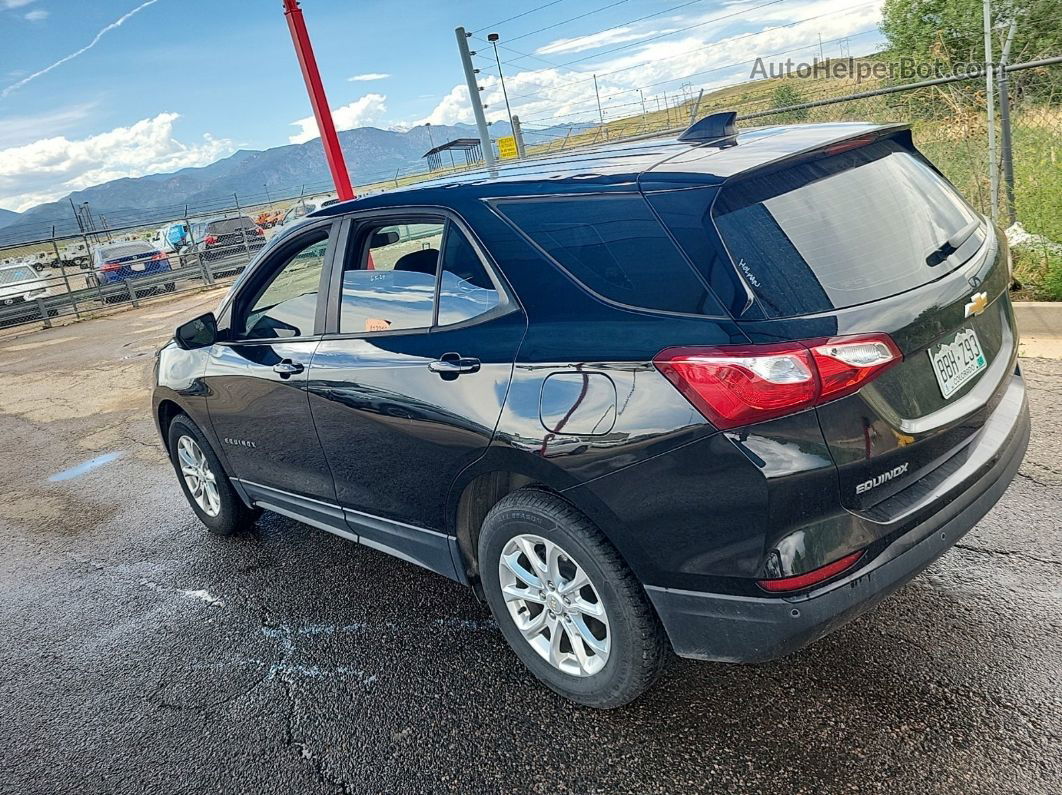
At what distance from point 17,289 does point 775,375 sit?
76.8 feet

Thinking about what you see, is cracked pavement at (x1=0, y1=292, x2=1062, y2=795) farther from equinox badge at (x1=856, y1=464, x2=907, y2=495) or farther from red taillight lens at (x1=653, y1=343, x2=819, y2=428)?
red taillight lens at (x1=653, y1=343, x2=819, y2=428)

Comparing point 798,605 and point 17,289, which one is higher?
point 17,289

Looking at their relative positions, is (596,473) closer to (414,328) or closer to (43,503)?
(414,328)

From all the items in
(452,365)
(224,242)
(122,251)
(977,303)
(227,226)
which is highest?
(227,226)

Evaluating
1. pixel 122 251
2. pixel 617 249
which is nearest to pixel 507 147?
pixel 122 251

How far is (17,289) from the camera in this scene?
20.6m

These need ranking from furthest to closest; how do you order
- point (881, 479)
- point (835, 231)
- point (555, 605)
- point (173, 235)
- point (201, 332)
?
point (173, 235) → point (201, 332) → point (555, 605) → point (835, 231) → point (881, 479)

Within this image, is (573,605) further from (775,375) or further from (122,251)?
(122,251)

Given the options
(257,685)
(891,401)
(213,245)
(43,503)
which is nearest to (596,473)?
(891,401)

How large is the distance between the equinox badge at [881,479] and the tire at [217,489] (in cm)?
344

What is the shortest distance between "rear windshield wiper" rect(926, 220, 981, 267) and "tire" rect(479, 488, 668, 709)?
1336mm

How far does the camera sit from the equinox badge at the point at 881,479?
6.93 ft

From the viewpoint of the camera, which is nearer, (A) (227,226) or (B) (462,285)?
(B) (462,285)

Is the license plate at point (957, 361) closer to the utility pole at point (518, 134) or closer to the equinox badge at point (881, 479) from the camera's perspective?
the equinox badge at point (881, 479)
